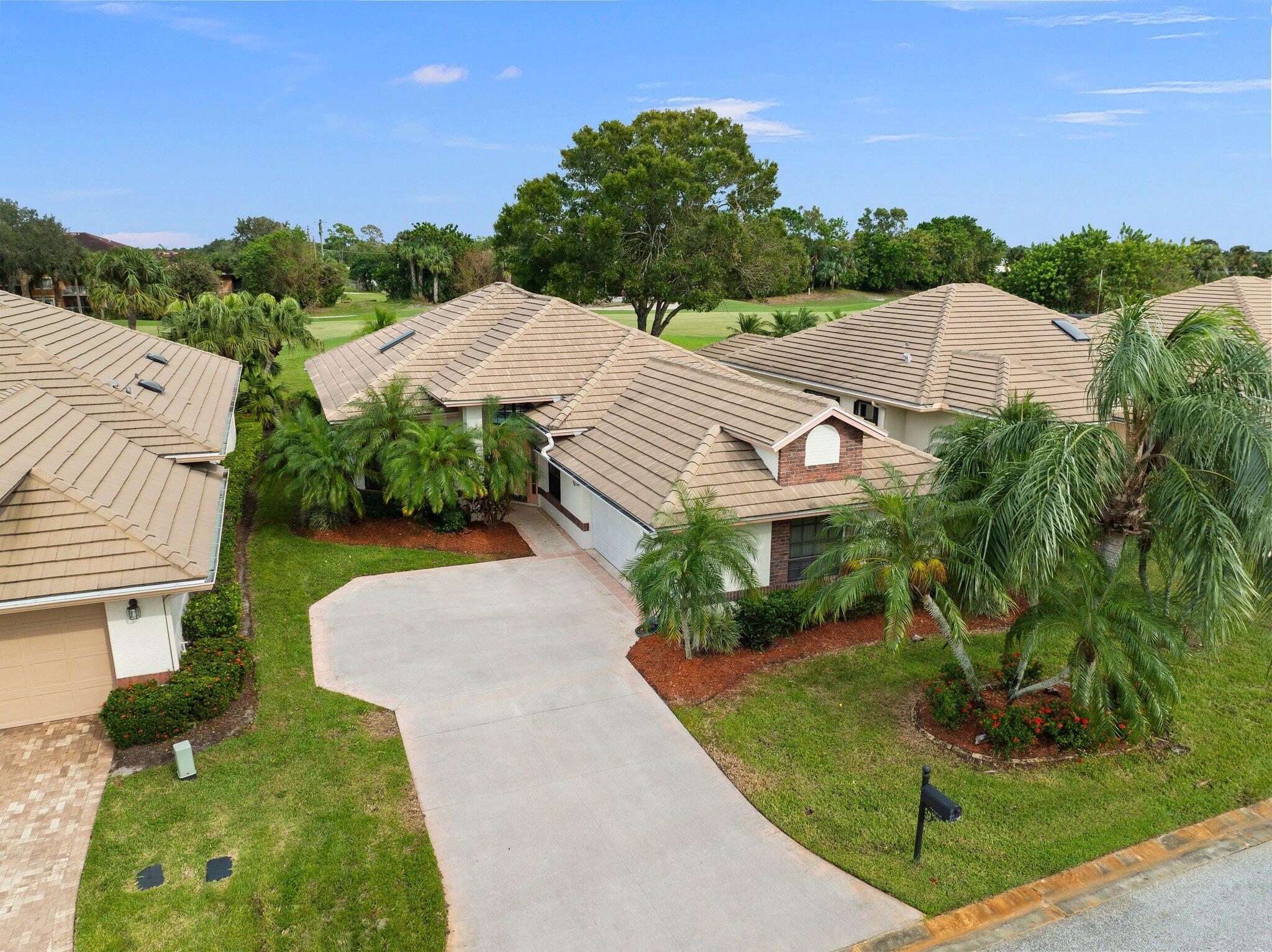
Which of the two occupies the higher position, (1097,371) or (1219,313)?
(1219,313)

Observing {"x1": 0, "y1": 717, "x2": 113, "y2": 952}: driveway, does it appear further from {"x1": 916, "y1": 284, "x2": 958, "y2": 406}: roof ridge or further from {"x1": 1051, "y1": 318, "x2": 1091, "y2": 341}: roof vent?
{"x1": 1051, "y1": 318, "x2": 1091, "y2": 341}: roof vent

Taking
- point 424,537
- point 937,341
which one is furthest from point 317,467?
point 937,341

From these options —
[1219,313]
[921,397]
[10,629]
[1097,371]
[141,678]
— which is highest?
[1219,313]

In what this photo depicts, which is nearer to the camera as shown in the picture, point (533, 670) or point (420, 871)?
point (420, 871)

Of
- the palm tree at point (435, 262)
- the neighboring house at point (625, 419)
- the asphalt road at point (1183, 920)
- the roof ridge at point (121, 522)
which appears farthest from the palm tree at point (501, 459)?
the palm tree at point (435, 262)

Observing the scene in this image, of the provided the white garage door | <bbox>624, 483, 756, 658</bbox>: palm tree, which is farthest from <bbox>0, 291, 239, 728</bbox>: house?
the white garage door

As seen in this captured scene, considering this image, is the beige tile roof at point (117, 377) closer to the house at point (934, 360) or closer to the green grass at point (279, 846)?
the green grass at point (279, 846)

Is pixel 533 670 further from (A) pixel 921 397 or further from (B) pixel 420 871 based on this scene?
(A) pixel 921 397

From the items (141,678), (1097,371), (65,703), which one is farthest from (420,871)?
(1097,371)
